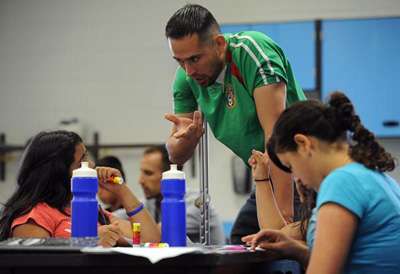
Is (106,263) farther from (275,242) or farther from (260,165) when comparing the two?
(260,165)

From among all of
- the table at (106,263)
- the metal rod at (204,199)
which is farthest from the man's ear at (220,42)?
the table at (106,263)

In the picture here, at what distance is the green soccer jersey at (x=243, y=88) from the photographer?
82.3 inches

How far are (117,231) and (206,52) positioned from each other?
604 mm

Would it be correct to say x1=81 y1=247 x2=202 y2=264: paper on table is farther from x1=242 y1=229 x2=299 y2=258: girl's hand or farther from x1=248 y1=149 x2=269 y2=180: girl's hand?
x1=248 y1=149 x2=269 y2=180: girl's hand

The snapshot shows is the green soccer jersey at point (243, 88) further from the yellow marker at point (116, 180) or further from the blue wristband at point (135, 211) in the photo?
the blue wristband at point (135, 211)

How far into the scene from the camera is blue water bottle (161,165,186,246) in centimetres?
184

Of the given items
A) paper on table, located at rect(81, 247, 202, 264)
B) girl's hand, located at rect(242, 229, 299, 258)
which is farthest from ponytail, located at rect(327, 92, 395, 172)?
paper on table, located at rect(81, 247, 202, 264)

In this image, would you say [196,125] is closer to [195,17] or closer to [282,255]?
[195,17]

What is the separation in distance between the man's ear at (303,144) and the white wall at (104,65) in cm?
386

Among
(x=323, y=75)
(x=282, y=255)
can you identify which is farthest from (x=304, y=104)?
(x=323, y=75)

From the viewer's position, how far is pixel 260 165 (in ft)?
6.33

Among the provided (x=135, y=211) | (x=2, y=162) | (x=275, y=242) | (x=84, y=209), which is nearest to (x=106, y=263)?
(x=84, y=209)

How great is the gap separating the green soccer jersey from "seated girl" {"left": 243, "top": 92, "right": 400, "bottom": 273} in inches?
18.0

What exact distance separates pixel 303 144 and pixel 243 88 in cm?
62
